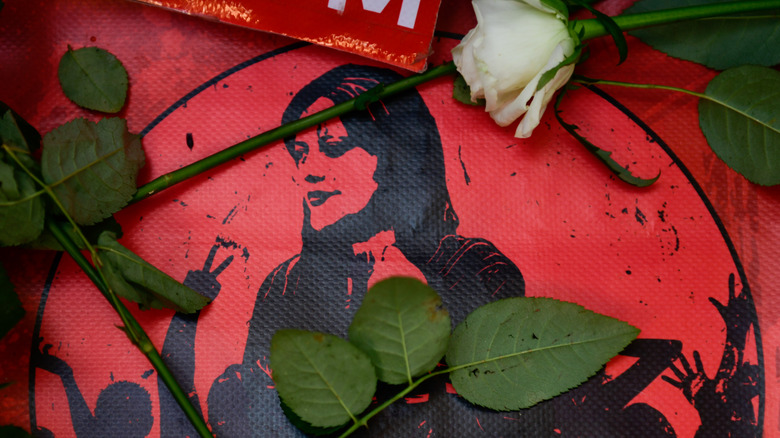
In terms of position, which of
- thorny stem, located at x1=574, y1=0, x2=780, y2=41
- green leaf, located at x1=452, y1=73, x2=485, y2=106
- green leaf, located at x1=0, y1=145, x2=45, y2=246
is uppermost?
thorny stem, located at x1=574, y1=0, x2=780, y2=41

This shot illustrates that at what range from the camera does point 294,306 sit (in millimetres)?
505

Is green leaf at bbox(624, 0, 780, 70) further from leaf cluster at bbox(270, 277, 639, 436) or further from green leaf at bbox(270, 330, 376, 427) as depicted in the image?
green leaf at bbox(270, 330, 376, 427)

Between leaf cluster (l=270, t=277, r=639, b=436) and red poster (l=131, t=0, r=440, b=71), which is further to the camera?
red poster (l=131, t=0, r=440, b=71)

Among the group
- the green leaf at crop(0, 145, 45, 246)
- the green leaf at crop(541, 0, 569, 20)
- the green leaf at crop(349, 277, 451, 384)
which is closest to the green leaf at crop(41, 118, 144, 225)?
the green leaf at crop(0, 145, 45, 246)

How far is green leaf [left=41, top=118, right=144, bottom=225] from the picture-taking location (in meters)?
0.44

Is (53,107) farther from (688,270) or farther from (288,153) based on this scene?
(688,270)

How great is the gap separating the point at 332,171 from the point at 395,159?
0.22 ft

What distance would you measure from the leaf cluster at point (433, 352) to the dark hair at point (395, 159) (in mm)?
108

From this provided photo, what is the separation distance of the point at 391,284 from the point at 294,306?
0.17 m

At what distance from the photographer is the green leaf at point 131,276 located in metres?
0.44

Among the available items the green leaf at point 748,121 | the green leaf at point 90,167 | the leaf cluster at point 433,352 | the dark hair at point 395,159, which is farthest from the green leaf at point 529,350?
the green leaf at point 90,167

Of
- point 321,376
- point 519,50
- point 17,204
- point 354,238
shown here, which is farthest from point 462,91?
point 17,204

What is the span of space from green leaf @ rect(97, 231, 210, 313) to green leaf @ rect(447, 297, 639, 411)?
269 millimetres

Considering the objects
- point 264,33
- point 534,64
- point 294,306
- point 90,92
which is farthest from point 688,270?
point 90,92
